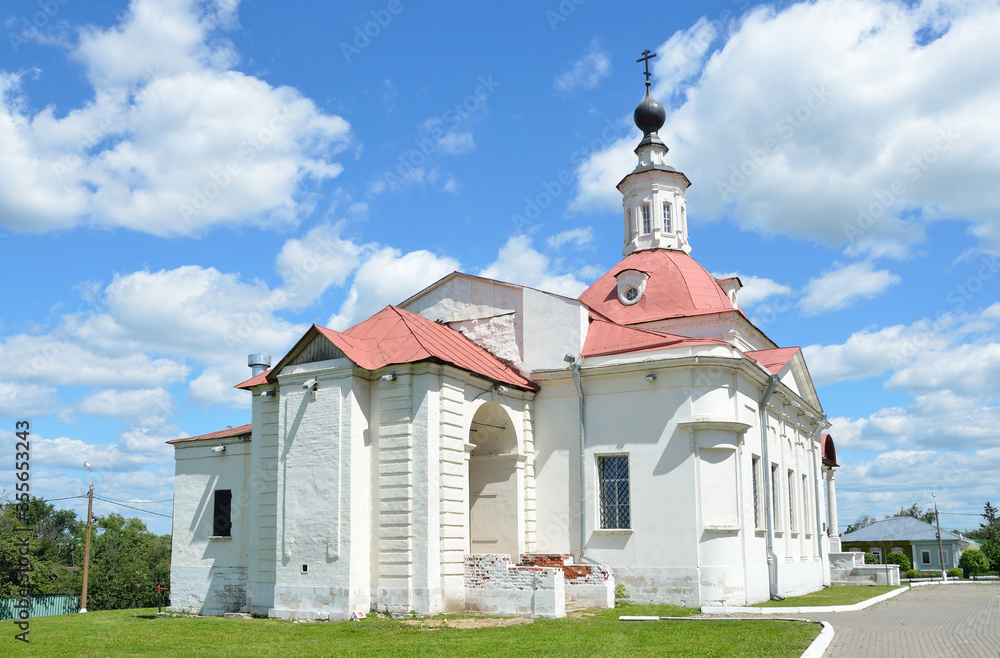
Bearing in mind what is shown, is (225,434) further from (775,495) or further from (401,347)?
(775,495)

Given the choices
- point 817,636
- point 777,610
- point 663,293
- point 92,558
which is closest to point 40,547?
point 92,558

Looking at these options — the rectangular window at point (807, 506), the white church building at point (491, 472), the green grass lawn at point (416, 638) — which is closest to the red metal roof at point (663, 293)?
the white church building at point (491, 472)

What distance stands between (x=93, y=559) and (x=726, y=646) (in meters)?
50.9

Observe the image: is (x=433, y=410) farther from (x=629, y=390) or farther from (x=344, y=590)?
(x=629, y=390)

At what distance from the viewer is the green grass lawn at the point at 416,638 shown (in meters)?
11.7

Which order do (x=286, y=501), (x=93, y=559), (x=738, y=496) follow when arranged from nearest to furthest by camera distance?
(x=286, y=501)
(x=738, y=496)
(x=93, y=559)

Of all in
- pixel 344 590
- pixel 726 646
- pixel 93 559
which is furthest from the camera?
pixel 93 559

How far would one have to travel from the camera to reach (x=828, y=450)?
34844mm

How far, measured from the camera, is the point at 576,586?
18.6m

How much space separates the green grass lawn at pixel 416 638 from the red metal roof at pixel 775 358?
842cm

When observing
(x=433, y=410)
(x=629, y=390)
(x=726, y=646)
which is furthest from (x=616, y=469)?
(x=726, y=646)

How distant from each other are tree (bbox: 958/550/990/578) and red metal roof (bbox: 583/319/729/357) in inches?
1700

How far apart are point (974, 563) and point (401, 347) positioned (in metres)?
49.8

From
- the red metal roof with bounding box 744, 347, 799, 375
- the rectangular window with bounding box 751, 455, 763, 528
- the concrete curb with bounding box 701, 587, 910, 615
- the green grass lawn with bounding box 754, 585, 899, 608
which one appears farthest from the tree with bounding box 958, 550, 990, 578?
the concrete curb with bounding box 701, 587, 910, 615
